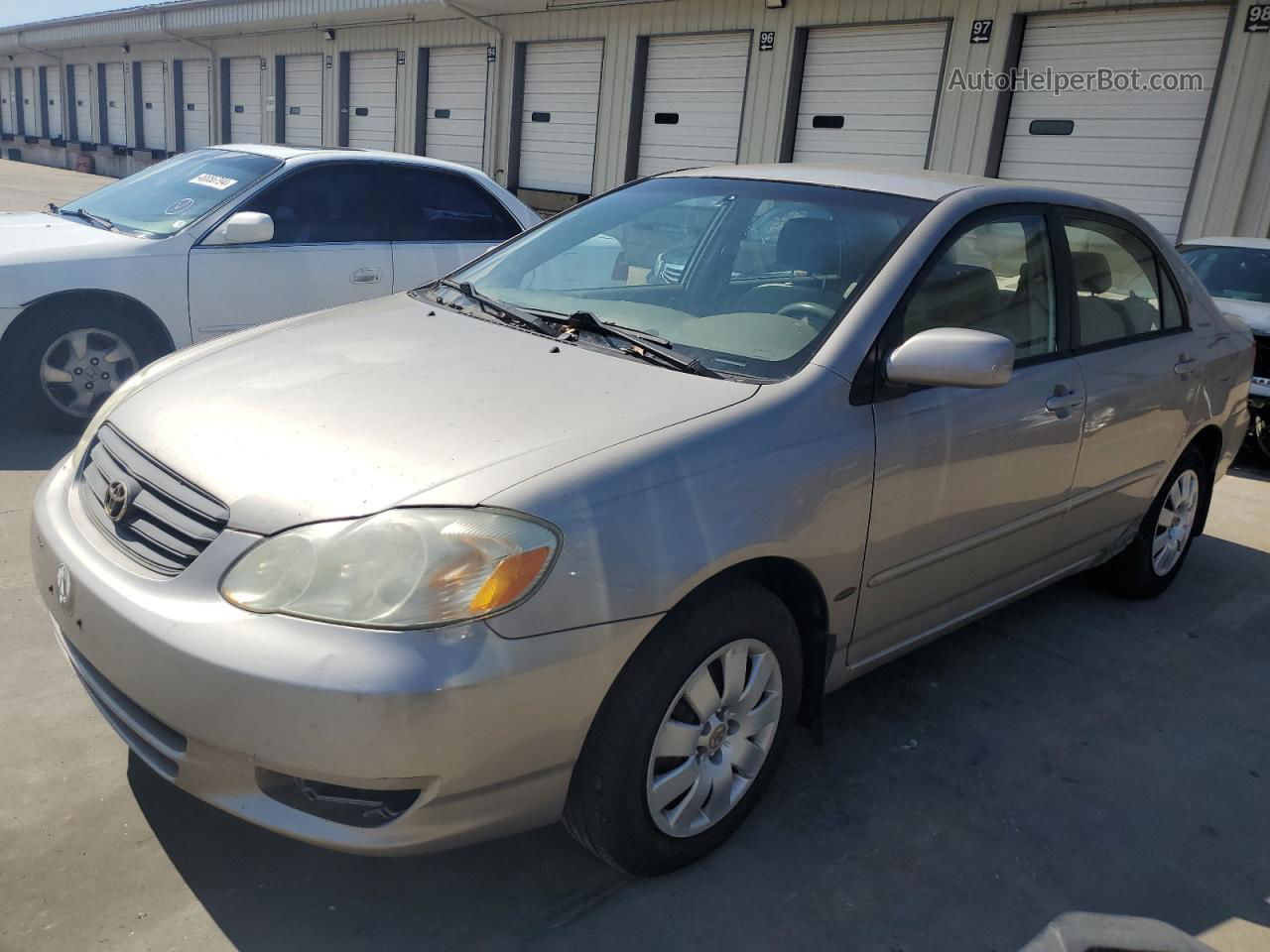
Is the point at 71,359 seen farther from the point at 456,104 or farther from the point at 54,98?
the point at 54,98

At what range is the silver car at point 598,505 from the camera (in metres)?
1.96

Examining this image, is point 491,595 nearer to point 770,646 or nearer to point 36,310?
point 770,646

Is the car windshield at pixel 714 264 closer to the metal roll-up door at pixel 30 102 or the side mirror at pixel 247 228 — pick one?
the side mirror at pixel 247 228

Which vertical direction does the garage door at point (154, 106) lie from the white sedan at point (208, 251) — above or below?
above

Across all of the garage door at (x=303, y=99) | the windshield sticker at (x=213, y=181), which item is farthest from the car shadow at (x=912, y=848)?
the garage door at (x=303, y=99)

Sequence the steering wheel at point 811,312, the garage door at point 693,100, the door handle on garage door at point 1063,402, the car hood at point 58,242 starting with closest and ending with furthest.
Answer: the steering wheel at point 811,312 < the door handle on garage door at point 1063,402 < the car hood at point 58,242 < the garage door at point 693,100

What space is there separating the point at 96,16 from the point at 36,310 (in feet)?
98.4

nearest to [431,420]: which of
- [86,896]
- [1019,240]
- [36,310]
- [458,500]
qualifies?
[458,500]

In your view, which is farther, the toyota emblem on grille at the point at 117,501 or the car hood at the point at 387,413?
the toyota emblem on grille at the point at 117,501

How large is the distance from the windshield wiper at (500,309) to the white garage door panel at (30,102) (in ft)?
141

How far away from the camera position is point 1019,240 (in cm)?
338

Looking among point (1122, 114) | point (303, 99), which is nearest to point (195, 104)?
point (303, 99)

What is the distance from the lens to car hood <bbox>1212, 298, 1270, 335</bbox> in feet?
22.8

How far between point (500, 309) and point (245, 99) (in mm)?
25427
